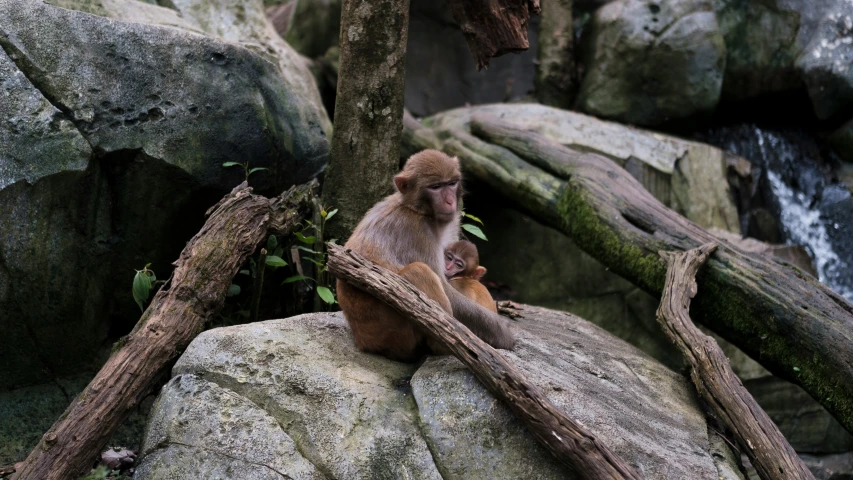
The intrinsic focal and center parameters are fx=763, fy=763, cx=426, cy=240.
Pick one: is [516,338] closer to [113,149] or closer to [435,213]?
[435,213]

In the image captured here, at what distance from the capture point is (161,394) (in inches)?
162

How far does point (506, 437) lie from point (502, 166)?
16.3ft

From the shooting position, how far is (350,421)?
12.9 feet

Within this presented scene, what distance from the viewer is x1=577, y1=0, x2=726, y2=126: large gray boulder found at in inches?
447

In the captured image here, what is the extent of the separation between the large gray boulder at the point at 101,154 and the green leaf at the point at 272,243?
656mm

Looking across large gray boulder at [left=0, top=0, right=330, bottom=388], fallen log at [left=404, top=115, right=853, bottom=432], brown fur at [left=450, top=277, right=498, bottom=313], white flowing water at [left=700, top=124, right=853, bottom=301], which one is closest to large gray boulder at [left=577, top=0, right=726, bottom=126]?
white flowing water at [left=700, top=124, right=853, bottom=301]

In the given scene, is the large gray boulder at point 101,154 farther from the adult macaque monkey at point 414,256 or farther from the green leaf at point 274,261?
the adult macaque monkey at point 414,256

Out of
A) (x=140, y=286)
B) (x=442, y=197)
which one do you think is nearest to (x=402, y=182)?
(x=442, y=197)

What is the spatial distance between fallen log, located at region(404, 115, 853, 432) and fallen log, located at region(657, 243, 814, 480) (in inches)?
14.0

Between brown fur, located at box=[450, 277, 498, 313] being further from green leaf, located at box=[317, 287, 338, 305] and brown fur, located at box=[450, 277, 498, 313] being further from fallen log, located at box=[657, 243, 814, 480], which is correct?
fallen log, located at box=[657, 243, 814, 480]

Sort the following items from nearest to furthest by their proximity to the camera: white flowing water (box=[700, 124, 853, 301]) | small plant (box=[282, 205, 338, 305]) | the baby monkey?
the baby monkey
small plant (box=[282, 205, 338, 305])
white flowing water (box=[700, 124, 853, 301])

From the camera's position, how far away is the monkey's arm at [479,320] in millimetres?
4617

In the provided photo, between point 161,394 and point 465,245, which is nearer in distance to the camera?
point 161,394

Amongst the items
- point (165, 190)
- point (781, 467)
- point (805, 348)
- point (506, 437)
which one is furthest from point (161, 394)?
point (805, 348)
